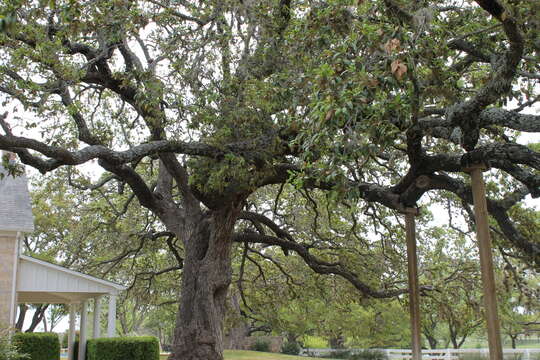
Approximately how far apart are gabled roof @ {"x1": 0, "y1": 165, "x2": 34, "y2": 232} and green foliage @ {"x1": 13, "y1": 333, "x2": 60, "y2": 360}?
309 centimetres

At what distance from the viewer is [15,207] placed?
1504cm

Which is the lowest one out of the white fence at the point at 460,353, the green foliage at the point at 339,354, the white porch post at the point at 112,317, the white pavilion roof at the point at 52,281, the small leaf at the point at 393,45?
the green foliage at the point at 339,354

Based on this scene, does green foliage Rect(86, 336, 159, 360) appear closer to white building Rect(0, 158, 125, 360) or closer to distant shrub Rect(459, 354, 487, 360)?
white building Rect(0, 158, 125, 360)

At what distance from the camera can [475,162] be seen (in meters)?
7.92

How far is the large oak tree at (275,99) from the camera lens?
6.43 meters

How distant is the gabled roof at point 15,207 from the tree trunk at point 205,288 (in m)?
4.50

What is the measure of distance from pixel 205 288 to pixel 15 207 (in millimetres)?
6258

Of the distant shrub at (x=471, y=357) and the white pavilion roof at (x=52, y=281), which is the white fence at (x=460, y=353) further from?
the white pavilion roof at (x=52, y=281)

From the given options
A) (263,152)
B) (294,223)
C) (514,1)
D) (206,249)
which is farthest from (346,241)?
(514,1)

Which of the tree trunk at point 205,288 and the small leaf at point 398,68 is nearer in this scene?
the small leaf at point 398,68

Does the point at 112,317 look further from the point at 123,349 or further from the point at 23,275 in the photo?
the point at 23,275

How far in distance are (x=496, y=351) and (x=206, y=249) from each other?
25.6 feet

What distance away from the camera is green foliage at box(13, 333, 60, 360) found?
15.0 metres

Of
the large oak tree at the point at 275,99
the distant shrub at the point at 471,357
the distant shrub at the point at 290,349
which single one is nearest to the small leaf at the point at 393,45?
the large oak tree at the point at 275,99
